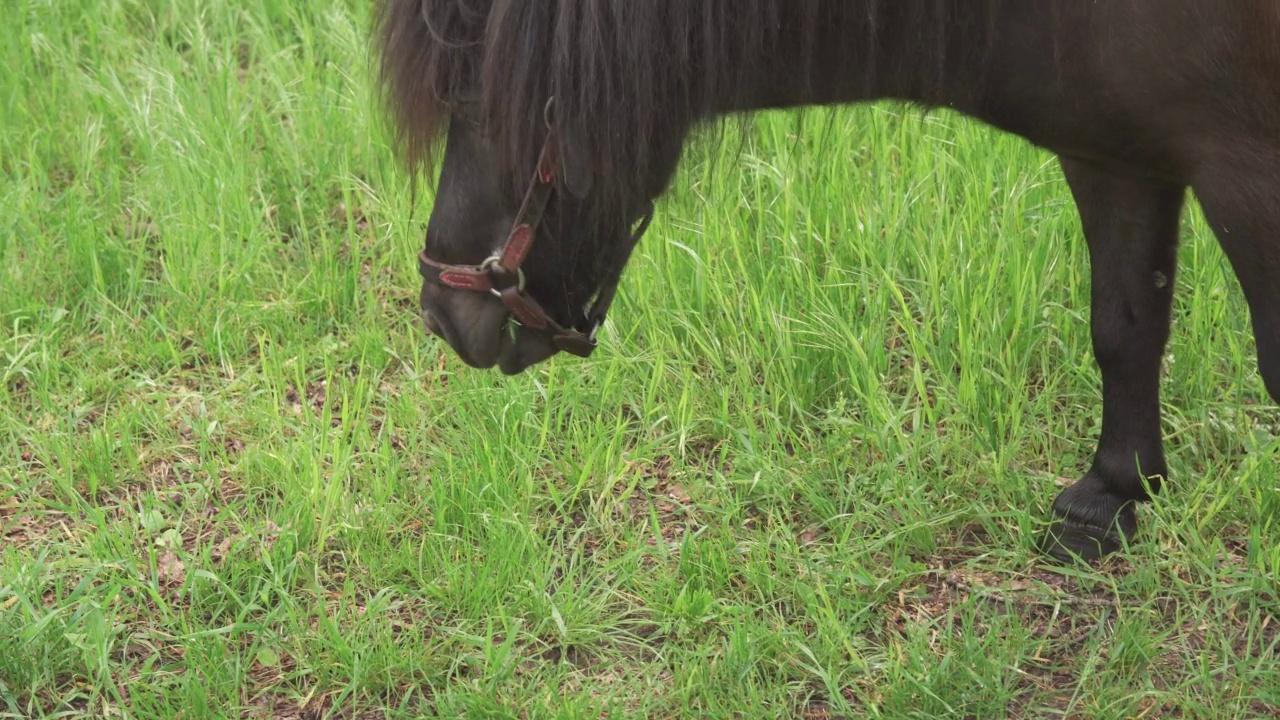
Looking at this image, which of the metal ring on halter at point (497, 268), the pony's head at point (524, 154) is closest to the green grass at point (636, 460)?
the pony's head at point (524, 154)

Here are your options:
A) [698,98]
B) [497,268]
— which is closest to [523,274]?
[497,268]

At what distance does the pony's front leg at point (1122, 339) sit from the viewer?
2561mm

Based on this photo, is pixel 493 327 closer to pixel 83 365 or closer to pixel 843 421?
pixel 843 421

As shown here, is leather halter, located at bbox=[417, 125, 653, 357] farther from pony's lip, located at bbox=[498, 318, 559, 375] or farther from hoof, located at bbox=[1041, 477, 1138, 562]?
hoof, located at bbox=[1041, 477, 1138, 562]

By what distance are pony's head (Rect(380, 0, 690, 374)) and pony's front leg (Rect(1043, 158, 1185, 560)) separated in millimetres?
1006

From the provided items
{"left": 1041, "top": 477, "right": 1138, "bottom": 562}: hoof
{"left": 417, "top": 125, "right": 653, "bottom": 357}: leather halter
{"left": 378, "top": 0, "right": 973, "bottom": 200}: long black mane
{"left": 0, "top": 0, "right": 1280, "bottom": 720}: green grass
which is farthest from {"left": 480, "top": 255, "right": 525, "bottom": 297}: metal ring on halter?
{"left": 1041, "top": 477, "right": 1138, "bottom": 562}: hoof

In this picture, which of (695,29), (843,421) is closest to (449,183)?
(695,29)

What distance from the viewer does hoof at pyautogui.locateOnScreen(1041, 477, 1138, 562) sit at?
2.83 metres

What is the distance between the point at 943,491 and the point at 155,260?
2.58 meters

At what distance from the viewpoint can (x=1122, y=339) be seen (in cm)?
274

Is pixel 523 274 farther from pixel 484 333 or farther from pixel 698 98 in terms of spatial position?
pixel 698 98

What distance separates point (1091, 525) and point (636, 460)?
108 centimetres

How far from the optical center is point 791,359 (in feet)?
10.4

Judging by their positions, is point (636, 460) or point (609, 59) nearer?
point (609, 59)
